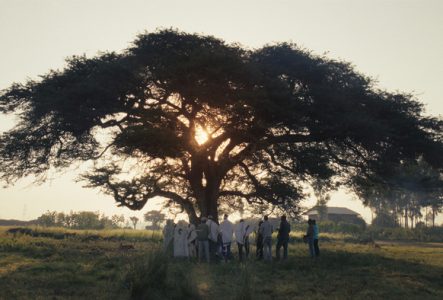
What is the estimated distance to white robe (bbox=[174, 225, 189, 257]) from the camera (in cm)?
2658

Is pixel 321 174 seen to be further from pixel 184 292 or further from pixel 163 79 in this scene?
pixel 184 292

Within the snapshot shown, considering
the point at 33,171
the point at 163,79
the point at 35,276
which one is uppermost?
the point at 163,79

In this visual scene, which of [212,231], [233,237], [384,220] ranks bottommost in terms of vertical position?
[233,237]

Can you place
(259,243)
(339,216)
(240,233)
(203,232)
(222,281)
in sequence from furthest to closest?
1. (339,216)
2. (240,233)
3. (259,243)
4. (203,232)
5. (222,281)

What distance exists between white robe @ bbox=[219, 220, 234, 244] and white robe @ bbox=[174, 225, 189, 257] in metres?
2.52

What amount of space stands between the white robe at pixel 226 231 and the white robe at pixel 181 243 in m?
2.52

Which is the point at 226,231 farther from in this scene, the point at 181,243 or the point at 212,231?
the point at 181,243

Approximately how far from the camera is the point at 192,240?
2619 cm

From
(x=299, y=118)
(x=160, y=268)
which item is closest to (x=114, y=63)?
(x=299, y=118)

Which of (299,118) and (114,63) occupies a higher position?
(114,63)

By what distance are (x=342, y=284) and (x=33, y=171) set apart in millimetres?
19691

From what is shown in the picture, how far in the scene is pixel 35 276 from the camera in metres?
16.7

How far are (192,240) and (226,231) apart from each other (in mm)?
2230

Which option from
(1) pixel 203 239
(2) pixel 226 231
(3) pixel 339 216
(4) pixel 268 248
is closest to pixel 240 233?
(2) pixel 226 231
